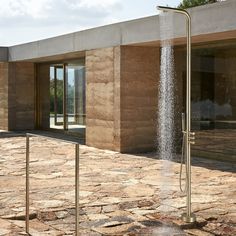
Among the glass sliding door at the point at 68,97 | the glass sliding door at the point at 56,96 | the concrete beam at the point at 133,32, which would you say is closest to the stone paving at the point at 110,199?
the concrete beam at the point at 133,32

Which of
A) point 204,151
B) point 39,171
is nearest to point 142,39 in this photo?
point 204,151

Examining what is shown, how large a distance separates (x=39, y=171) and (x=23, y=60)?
12207 millimetres

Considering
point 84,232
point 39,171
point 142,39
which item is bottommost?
point 84,232

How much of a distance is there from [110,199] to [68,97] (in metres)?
10.3

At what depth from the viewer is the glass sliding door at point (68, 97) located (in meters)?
15.6

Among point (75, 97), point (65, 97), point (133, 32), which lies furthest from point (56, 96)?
point (133, 32)

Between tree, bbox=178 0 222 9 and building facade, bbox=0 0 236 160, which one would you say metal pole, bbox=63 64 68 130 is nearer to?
building facade, bbox=0 0 236 160

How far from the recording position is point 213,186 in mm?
7453

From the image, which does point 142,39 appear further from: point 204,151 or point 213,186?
point 213,186

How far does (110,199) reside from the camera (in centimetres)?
645

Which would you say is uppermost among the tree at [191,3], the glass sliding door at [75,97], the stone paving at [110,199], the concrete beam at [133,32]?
the tree at [191,3]

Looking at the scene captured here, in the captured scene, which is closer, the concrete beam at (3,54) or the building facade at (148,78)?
the building facade at (148,78)

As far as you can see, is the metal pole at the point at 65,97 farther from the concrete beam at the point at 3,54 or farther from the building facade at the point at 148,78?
the concrete beam at the point at 3,54

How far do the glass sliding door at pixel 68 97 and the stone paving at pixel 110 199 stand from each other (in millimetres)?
6670
